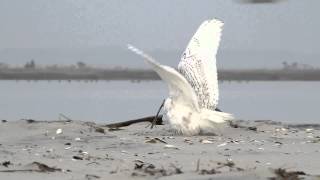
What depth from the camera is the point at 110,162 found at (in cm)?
502

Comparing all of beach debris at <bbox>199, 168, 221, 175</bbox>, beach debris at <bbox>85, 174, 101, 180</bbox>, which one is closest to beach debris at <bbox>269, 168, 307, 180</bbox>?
beach debris at <bbox>199, 168, 221, 175</bbox>

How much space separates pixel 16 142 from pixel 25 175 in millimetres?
2078

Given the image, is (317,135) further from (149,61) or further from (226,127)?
(149,61)

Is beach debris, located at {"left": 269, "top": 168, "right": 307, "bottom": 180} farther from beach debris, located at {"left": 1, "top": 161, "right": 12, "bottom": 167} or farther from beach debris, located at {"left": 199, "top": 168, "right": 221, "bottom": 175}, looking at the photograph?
beach debris, located at {"left": 1, "top": 161, "right": 12, "bottom": 167}

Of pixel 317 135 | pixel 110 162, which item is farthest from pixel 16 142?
pixel 317 135

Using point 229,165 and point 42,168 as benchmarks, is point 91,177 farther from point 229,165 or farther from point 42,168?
point 229,165

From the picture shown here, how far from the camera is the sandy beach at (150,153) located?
4387 millimetres

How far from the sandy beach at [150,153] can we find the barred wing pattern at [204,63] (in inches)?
16.1

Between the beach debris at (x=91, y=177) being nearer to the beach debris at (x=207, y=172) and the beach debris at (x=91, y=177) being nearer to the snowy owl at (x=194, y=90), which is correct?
the beach debris at (x=207, y=172)

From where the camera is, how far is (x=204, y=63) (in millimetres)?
7625

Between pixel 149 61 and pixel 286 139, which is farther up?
pixel 149 61

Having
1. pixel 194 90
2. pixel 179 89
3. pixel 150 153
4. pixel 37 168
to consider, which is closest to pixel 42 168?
pixel 37 168

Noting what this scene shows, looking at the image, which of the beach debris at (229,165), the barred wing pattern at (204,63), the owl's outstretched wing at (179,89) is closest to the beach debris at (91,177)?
the beach debris at (229,165)

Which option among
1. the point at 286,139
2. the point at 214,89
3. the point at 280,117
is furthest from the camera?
the point at 280,117
